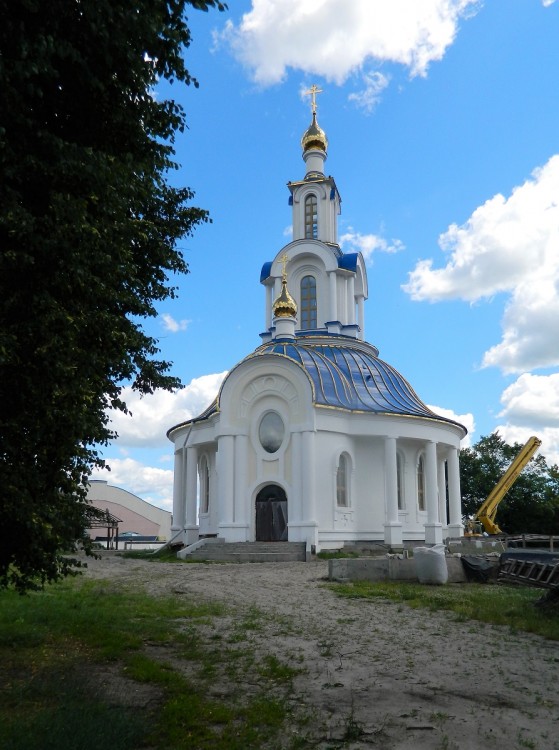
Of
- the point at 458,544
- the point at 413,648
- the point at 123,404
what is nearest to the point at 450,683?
the point at 413,648

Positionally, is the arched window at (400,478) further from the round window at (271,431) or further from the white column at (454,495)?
the round window at (271,431)

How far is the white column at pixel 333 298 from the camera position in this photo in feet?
110

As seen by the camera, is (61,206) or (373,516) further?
(373,516)

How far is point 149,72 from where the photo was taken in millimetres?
6734

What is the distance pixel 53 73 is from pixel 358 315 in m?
31.1

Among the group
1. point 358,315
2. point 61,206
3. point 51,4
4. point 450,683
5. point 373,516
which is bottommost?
point 450,683

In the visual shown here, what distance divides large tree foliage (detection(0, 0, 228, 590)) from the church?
18218 millimetres

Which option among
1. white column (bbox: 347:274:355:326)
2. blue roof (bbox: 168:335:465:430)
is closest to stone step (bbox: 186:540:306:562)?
blue roof (bbox: 168:335:465:430)

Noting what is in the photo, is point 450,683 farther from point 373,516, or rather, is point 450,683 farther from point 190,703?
point 373,516

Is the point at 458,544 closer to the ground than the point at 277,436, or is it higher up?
closer to the ground

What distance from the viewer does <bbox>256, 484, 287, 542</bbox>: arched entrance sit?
25844mm

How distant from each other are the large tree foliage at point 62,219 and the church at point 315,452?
1822 cm

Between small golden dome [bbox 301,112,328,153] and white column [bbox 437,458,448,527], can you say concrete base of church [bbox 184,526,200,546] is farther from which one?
small golden dome [bbox 301,112,328,153]

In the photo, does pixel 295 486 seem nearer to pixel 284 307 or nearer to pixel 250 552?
pixel 250 552
